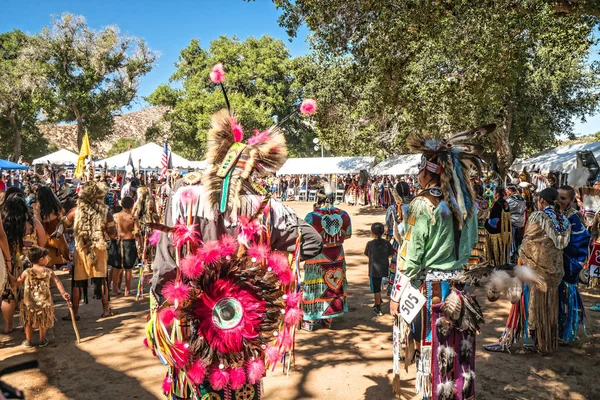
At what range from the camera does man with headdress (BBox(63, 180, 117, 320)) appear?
633cm

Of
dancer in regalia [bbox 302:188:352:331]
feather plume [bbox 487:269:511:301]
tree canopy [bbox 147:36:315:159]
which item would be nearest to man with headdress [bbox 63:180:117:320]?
dancer in regalia [bbox 302:188:352:331]

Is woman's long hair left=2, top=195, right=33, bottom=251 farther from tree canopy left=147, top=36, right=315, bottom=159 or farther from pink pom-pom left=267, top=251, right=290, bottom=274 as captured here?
tree canopy left=147, top=36, right=315, bottom=159

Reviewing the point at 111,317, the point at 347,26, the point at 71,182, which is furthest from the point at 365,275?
the point at 71,182

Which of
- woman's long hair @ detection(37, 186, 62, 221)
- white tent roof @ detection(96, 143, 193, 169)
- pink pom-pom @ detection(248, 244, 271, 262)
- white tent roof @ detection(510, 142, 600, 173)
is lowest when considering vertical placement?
pink pom-pom @ detection(248, 244, 271, 262)

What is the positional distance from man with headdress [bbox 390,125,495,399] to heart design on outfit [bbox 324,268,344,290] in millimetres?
2670

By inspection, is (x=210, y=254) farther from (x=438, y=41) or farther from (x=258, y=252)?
(x=438, y=41)

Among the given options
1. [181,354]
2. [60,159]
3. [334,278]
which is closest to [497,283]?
[181,354]

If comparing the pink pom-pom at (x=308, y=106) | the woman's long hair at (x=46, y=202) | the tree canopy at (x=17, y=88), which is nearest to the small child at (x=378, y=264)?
the pink pom-pom at (x=308, y=106)

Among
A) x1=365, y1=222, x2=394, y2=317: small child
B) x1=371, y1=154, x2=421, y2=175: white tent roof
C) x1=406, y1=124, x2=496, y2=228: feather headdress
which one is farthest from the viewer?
x1=371, y1=154, x2=421, y2=175: white tent roof

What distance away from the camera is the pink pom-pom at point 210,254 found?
2.45 metres

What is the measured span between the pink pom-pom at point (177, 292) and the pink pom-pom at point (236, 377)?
1.59ft

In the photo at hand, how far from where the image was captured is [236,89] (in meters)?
37.6

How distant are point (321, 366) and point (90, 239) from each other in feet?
12.3

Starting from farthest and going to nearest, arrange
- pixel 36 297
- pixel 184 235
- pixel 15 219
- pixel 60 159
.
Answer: pixel 60 159, pixel 15 219, pixel 36 297, pixel 184 235
